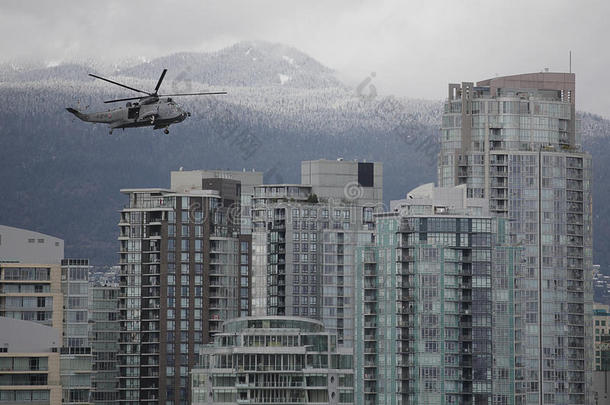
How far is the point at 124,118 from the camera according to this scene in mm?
194125

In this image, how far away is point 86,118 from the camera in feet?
623

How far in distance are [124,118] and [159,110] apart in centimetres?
383

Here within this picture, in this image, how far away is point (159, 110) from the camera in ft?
632

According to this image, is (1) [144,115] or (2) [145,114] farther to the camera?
(2) [145,114]

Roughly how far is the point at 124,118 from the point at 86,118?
5307 mm

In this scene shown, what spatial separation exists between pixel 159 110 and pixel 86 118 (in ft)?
23.7

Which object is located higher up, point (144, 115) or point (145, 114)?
point (145, 114)
